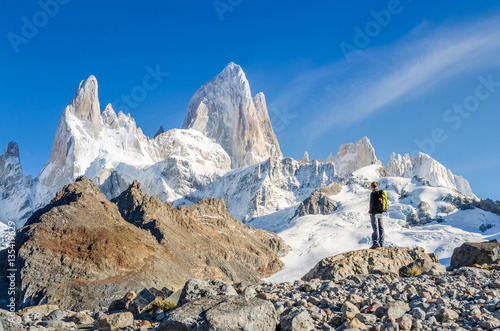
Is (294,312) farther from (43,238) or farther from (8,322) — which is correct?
(43,238)

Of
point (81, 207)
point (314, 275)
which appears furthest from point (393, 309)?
point (81, 207)

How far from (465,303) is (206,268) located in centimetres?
7223

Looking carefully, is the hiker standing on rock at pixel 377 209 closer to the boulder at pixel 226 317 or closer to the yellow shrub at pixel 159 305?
the yellow shrub at pixel 159 305

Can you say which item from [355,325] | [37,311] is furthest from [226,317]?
[37,311]

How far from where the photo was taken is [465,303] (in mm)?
8328

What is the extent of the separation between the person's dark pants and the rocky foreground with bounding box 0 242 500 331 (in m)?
4.54

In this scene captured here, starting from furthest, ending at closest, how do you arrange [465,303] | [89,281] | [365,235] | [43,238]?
1. [365,235]
2. [43,238]
3. [89,281]
4. [465,303]

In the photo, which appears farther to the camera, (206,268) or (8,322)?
(206,268)

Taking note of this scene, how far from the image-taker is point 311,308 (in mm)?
7930

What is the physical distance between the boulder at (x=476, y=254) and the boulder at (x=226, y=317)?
518 inches

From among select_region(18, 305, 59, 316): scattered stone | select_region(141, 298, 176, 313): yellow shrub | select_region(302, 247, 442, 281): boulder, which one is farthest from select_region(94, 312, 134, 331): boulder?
select_region(302, 247, 442, 281): boulder

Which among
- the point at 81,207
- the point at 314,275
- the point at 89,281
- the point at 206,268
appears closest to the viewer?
the point at 314,275

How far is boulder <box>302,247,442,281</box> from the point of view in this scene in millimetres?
14906

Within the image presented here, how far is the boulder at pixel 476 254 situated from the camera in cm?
1689
